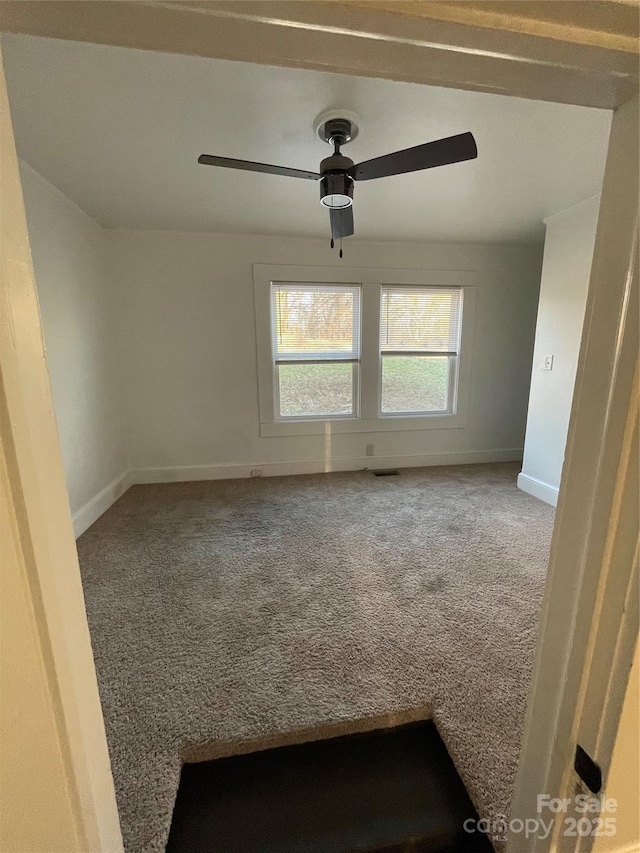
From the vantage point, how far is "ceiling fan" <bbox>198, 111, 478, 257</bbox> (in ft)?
4.88

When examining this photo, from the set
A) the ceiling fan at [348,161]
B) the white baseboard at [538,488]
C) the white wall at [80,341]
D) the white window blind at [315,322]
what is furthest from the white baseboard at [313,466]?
the ceiling fan at [348,161]

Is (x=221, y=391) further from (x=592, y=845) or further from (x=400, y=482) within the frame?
(x=592, y=845)

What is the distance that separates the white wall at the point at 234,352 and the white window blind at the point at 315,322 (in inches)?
9.8

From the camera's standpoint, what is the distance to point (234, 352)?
3502mm

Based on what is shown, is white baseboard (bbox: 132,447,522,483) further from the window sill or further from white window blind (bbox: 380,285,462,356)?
white window blind (bbox: 380,285,462,356)

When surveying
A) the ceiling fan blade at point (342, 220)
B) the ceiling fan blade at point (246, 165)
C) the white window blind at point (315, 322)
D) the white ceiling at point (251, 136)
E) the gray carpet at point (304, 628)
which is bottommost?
the gray carpet at point (304, 628)

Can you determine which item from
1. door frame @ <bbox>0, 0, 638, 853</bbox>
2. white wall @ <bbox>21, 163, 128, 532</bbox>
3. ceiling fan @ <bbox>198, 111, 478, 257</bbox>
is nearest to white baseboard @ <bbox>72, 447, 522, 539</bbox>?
white wall @ <bbox>21, 163, 128, 532</bbox>

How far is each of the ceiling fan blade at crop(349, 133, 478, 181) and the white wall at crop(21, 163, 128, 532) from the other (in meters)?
1.94

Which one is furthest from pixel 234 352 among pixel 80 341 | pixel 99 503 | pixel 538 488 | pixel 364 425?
pixel 538 488

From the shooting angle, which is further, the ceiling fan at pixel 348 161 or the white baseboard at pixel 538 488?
the white baseboard at pixel 538 488

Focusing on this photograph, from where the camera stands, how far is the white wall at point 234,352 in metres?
3.30

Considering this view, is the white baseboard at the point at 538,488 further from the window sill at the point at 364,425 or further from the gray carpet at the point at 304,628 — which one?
the window sill at the point at 364,425

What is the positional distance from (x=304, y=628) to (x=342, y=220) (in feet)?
7.28

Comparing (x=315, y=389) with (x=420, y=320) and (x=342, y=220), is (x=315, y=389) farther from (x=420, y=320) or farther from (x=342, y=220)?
(x=342, y=220)
